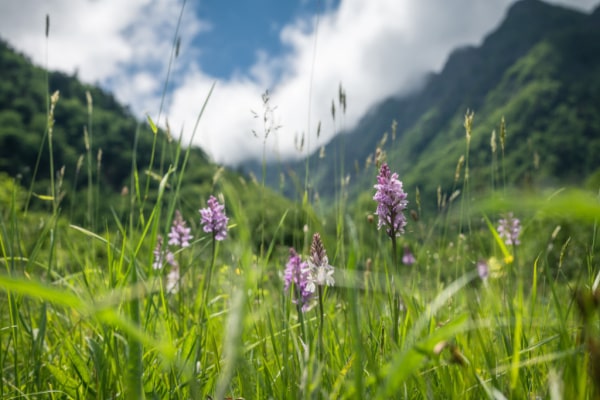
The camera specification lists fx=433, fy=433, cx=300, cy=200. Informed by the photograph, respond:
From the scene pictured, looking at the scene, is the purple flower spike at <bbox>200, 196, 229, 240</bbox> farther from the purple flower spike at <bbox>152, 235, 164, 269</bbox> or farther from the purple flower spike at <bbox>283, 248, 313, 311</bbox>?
the purple flower spike at <bbox>283, 248, 313, 311</bbox>

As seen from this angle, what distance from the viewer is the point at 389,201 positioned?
1755mm

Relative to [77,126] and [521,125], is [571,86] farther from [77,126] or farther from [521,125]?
[77,126]

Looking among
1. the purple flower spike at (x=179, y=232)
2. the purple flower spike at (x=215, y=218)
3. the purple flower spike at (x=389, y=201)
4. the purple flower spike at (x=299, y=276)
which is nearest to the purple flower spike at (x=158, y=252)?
the purple flower spike at (x=179, y=232)

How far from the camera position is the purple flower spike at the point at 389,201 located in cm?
175

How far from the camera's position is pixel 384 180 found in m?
1.76

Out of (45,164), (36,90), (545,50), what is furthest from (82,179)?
(545,50)

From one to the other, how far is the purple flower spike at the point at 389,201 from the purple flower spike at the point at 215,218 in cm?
99

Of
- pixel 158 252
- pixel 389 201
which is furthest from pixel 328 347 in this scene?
pixel 158 252

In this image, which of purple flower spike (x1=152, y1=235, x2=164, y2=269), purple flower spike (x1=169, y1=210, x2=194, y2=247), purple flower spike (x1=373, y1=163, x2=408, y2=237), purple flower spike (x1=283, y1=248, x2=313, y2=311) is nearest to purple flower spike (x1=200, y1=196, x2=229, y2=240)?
purple flower spike (x1=152, y1=235, x2=164, y2=269)

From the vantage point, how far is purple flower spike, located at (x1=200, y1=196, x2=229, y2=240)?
→ 7.88 feet

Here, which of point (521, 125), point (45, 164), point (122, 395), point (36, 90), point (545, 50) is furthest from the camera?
point (545, 50)

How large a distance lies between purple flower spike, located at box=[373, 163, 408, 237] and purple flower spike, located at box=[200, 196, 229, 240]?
0.99 metres

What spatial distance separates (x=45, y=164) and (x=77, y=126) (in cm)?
841

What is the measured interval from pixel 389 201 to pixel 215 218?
1078 mm
